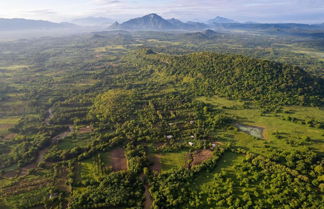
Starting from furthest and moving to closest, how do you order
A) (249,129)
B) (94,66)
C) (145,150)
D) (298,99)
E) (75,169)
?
(94,66), (298,99), (249,129), (145,150), (75,169)

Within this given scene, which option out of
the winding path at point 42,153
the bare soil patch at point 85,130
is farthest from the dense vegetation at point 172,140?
the bare soil patch at point 85,130

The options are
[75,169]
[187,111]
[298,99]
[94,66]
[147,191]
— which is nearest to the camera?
[147,191]

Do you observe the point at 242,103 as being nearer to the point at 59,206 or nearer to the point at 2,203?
the point at 59,206

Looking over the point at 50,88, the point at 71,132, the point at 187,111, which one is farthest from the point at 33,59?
the point at 187,111

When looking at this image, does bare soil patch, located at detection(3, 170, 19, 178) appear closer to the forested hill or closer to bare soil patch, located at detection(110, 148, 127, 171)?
bare soil patch, located at detection(110, 148, 127, 171)

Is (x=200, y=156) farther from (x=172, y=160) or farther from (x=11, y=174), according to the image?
(x=11, y=174)

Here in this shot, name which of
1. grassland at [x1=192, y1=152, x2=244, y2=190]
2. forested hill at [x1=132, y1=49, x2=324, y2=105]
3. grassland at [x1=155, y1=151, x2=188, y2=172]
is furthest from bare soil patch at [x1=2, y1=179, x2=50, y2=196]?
forested hill at [x1=132, y1=49, x2=324, y2=105]

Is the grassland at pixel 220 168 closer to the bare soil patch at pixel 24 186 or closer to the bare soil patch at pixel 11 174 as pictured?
the bare soil patch at pixel 24 186

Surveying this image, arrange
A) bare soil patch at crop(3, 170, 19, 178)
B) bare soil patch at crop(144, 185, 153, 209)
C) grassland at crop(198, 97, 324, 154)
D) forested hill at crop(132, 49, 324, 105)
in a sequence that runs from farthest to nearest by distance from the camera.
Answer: forested hill at crop(132, 49, 324, 105) → grassland at crop(198, 97, 324, 154) → bare soil patch at crop(3, 170, 19, 178) → bare soil patch at crop(144, 185, 153, 209)
